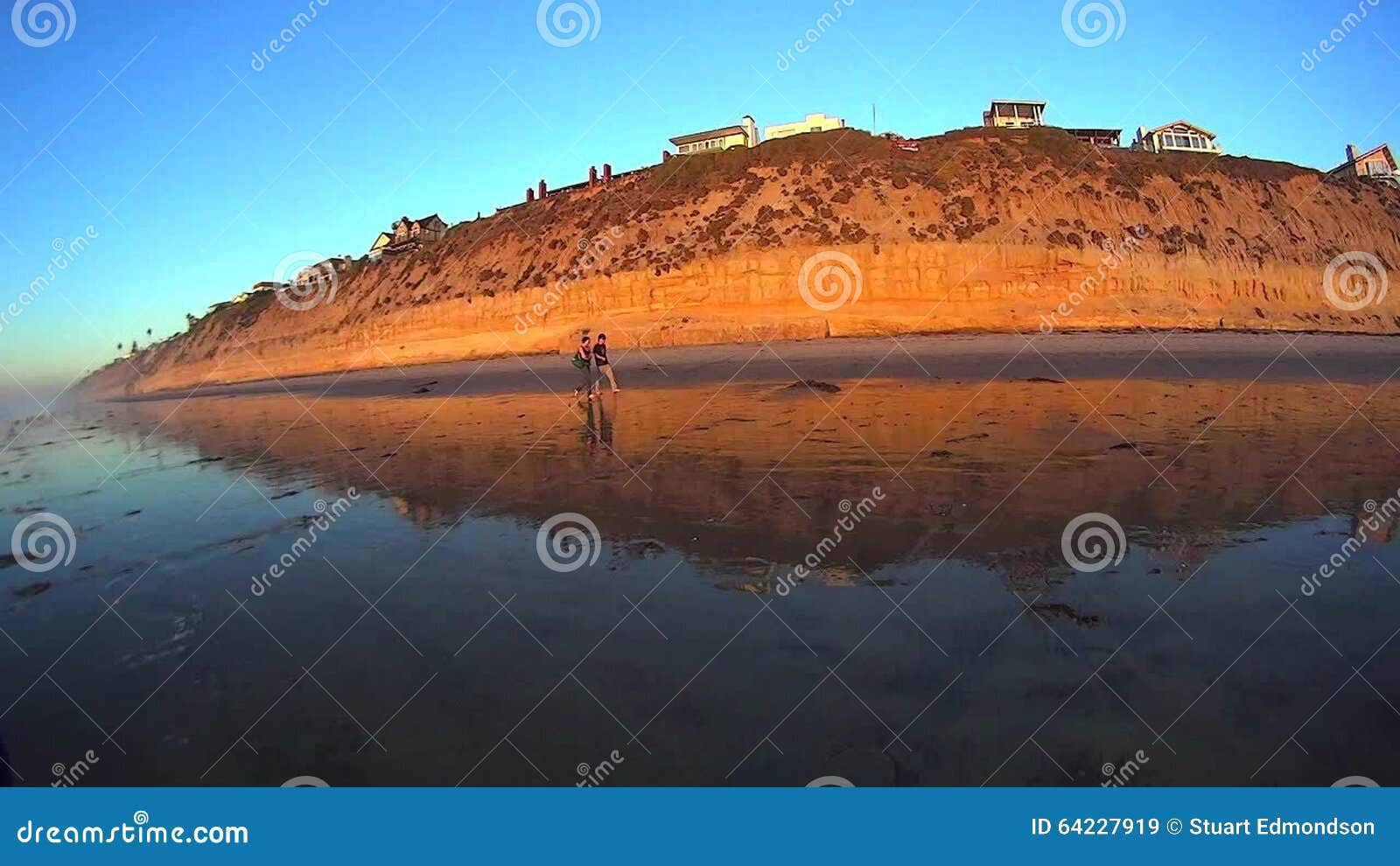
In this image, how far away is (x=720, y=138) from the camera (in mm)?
68938

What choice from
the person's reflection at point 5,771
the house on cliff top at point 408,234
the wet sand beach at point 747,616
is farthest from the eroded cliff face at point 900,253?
the person's reflection at point 5,771

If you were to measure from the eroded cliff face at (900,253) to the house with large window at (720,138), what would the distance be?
20255mm

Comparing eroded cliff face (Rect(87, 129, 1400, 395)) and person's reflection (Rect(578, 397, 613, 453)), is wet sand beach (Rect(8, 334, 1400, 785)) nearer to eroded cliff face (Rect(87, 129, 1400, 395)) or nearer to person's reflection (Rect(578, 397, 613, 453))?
person's reflection (Rect(578, 397, 613, 453))

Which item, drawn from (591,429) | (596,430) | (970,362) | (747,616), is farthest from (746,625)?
(970,362)

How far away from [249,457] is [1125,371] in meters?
20.5

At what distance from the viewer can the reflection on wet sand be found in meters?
5.94

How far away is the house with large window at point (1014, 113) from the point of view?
66.3 meters

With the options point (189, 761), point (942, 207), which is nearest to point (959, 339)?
point (942, 207)

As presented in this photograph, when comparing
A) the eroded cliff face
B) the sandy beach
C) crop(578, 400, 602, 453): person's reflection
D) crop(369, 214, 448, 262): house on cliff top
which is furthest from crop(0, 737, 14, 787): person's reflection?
crop(369, 214, 448, 262): house on cliff top

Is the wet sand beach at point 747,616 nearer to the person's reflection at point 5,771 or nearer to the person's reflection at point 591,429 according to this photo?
the person's reflection at point 5,771

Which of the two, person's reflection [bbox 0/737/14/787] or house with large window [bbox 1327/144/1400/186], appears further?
house with large window [bbox 1327/144/1400/186]

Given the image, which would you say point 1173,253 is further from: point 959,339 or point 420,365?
point 420,365

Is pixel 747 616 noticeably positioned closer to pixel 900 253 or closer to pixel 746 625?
pixel 746 625

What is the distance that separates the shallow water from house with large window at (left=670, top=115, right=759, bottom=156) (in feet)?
210
